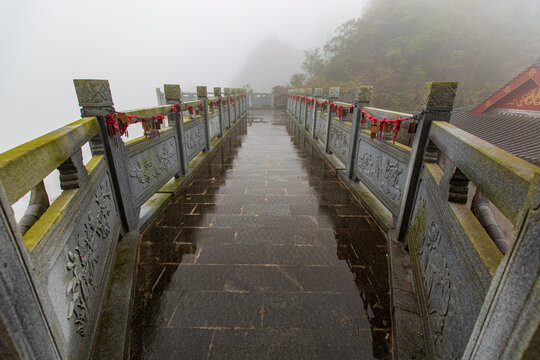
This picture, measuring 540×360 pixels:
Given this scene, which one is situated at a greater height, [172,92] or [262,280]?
[172,92]

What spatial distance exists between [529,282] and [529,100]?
14.5m

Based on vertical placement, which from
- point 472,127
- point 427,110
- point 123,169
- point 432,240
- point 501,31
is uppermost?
point 501,31

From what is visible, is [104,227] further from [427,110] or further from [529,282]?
[427,110]

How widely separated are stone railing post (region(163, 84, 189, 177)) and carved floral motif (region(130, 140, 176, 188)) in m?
0.33

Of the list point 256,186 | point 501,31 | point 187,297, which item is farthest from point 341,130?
point 501,31

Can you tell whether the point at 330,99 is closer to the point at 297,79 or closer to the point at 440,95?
the point at 440,95

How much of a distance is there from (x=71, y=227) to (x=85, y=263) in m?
0.33

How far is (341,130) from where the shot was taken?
589 centimetres

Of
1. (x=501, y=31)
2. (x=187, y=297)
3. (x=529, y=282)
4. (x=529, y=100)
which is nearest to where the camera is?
(x=529, y=282)

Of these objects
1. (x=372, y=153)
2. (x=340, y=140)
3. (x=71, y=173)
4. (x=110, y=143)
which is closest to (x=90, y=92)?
(x=110, y=143)

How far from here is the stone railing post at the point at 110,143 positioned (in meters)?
2.64

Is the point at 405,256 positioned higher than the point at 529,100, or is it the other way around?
the point at 529,100

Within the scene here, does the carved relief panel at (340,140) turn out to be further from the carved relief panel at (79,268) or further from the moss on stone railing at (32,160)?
the moss on stone railing at (32,160)

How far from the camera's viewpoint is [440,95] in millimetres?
2545
